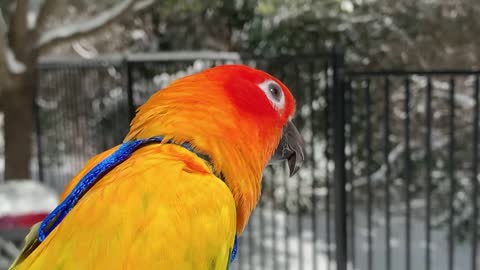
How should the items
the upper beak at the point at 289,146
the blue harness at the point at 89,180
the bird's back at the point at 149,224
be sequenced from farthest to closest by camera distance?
the upper beak at the point at 289,146, the blue harness at the point at 89,180, the bird's back at the point at 149,224

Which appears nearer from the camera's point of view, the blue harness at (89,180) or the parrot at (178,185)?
the parrot at (178,185)

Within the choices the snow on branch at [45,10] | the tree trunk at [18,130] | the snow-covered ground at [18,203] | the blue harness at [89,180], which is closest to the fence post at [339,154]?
the snow-covered ground at [18,203]

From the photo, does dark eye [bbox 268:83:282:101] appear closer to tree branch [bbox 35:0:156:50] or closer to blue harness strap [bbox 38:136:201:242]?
blue harness strap [bbox 38:136:201:242]

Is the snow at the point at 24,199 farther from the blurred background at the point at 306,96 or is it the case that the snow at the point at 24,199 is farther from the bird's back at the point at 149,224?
the bird's back at the point at 149,224

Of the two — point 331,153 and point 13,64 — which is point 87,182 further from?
point 331,153

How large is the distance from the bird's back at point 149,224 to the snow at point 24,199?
2.14m

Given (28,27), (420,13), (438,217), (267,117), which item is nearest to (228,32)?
(420,13)

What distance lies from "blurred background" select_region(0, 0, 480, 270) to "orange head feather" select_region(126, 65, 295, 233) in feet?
7.78

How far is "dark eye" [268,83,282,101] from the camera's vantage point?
4.63ft

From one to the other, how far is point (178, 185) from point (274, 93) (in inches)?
17.8

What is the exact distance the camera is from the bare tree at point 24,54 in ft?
12.9

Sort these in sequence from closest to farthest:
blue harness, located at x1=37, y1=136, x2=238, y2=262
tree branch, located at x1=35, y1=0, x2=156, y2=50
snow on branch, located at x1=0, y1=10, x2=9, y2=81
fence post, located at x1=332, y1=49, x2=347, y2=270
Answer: blue harness, located at x1=37, y1=136, x2=238, y2=262
fence post, located at x1=332, y1=49, x2=347, y2=270
snow on branch, located at x1=0, y1=10, x2=9, y2=81
tree branch, located at x1=35, y1=0, x2=156, y2=50

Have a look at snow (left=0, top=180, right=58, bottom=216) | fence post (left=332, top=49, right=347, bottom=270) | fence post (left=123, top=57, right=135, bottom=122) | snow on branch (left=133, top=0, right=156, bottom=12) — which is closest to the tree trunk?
snow (left=0, top=180, right=58, bottom=216)

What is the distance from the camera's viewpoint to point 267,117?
4.54 ft
